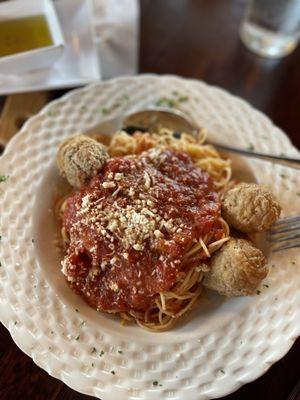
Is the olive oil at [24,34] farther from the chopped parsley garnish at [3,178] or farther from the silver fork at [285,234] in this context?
the silver fork at [285,234]

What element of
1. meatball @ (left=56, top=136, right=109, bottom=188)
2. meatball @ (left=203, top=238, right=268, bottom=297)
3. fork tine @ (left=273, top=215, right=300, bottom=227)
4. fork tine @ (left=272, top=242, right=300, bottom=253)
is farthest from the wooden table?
meatball @ (left=203, top=238, right=268, bottom=297)

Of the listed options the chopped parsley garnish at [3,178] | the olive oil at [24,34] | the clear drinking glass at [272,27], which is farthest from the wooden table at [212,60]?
the chopped parsley garnish at [3,178]

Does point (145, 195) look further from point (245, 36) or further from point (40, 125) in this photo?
point (245, 36)

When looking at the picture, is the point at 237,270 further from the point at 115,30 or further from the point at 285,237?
the point at 115,30

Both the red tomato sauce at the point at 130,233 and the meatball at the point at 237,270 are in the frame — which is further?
the red tomato sauce at the point at 130,233

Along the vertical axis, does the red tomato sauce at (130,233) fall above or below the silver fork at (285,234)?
above

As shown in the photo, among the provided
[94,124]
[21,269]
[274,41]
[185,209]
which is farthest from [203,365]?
[274,41]
